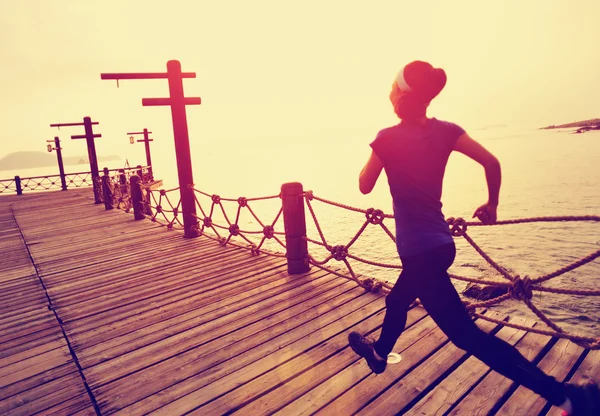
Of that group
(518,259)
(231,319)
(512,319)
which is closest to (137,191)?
(231,319)

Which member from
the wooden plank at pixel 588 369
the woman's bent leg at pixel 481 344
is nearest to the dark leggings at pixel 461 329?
the woman's bent leg at pixel 481 344

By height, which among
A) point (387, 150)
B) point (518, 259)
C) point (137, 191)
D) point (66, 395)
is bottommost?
point (518, 259)

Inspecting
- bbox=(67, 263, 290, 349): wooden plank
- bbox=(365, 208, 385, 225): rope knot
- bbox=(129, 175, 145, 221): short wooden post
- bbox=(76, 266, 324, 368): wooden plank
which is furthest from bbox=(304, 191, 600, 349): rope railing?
bbox=(129, 175, 145, 221): short wooden post

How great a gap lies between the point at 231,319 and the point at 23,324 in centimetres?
240

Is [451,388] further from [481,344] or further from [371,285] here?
[371,285]

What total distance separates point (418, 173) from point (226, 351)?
2.30 metres

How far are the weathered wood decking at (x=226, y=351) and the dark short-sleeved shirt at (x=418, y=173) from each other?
3.97 ft

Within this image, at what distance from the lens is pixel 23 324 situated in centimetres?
394

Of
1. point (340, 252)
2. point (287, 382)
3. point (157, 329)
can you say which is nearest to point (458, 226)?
point (340, 252)

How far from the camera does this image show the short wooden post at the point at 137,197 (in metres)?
9.20

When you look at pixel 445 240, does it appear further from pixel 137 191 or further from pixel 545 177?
pixel 545 177

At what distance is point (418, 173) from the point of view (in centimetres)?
191

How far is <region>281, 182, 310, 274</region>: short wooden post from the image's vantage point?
4598 millimetres

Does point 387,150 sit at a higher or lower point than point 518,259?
higher
